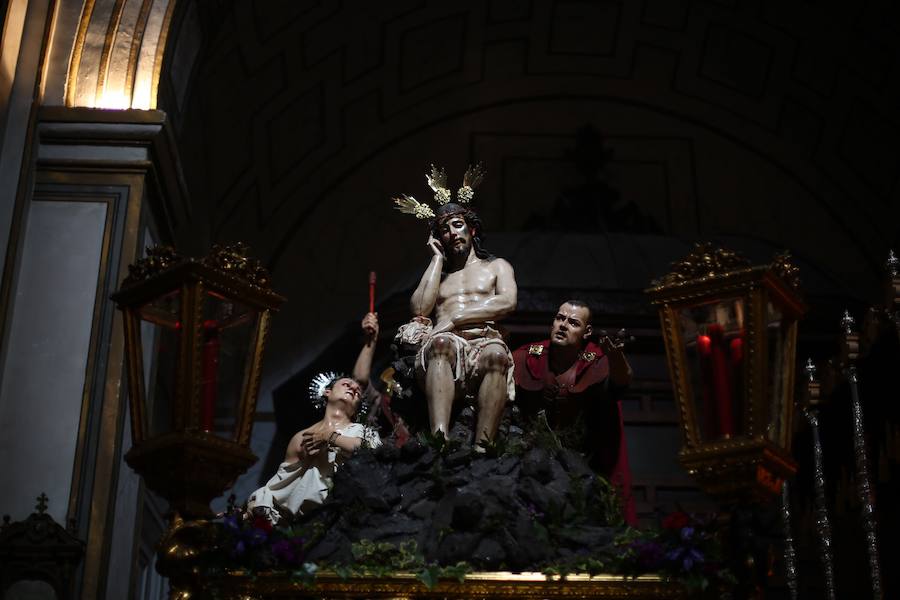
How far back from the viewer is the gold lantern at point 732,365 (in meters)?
4.10

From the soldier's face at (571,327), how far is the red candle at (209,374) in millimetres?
1945

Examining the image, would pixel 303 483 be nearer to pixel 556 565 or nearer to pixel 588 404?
pixel 588 404

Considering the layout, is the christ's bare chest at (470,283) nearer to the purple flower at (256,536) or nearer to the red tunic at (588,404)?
the red tunic at (588,404)

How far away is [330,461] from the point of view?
565 cm

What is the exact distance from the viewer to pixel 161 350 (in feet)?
24.1

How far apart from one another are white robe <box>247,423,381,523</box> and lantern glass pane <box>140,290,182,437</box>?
1.93ft

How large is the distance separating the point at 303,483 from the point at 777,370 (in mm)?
2383

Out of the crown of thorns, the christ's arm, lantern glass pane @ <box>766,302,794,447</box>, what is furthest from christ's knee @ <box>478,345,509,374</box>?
lantern glass pane @ <box>766,302,794,447</box>

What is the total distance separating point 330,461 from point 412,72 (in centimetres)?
598

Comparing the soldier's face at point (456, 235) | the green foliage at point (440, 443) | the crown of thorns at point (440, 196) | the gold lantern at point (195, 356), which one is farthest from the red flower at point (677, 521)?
the crown of thorns at point (440, 196)

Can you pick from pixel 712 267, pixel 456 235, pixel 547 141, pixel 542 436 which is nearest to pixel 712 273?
pixel 712 267

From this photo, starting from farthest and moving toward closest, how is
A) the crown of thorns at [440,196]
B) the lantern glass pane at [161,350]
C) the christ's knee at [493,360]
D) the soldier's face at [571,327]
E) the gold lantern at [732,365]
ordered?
the crown of thorns at [440,196], the soldier's face at [571,327], the christ's knee at [493,360], the lantern glass pane at [161,350], the gold lantern at [732,365]

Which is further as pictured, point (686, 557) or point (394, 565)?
point (394, 565)

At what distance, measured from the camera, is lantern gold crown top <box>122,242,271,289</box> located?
4562 mm
